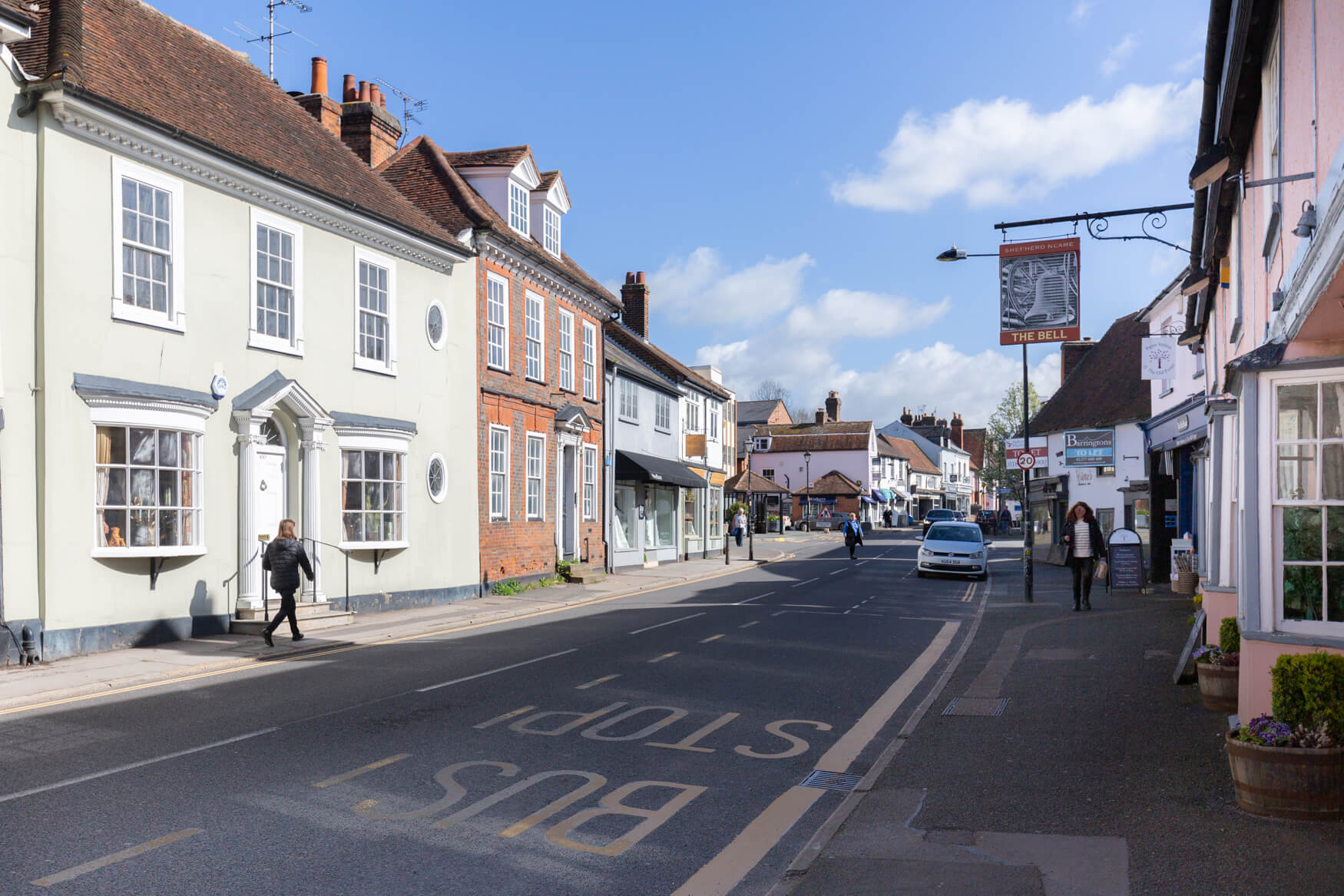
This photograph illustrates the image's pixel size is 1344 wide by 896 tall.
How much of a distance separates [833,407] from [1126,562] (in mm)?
72225

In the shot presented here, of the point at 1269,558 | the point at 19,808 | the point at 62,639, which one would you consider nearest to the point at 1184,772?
the point at 1269,558

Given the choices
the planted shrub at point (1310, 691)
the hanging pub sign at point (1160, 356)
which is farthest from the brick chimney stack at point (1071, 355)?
the planted shrub at point (1310, 691)

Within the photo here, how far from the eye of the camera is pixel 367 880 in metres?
5.25

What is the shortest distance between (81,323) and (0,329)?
103 centimetres

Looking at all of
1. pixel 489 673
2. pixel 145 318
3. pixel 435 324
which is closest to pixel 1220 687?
pixel 489 673

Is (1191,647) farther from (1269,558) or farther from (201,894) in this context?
(201,894)

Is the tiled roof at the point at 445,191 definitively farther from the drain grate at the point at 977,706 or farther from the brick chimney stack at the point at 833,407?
the brick chimney stack at the point at 833,407

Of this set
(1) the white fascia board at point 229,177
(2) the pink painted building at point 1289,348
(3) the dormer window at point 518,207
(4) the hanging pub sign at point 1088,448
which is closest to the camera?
(2) the pink painted building at point 1289,348

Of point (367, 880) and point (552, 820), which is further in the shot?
point (552, 820)

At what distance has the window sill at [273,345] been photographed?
16.0m

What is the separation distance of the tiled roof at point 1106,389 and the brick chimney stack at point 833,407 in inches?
2026

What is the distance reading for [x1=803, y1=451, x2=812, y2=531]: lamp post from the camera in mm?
78625

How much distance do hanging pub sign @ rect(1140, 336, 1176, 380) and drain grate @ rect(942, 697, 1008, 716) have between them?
13.9 metres

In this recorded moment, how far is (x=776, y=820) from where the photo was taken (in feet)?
21.3
